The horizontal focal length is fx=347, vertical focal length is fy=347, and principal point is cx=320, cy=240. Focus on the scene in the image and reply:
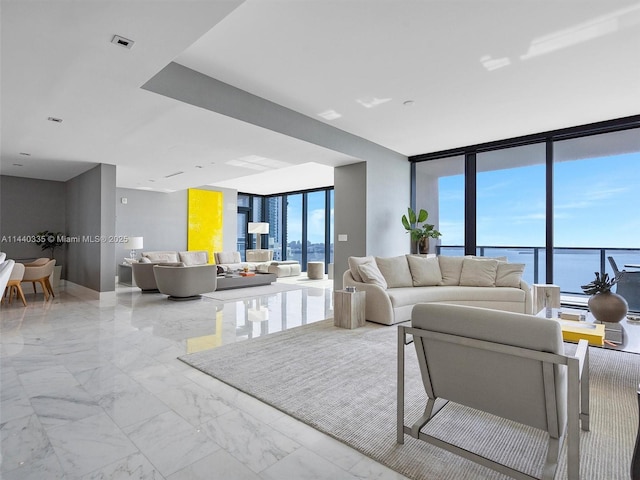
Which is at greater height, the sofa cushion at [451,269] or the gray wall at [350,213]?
the gray wall at [350,213]

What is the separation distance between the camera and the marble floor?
65.3 inches

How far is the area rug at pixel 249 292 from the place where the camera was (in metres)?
6.57

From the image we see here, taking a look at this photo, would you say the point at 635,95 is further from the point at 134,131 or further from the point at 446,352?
the point at 134,131

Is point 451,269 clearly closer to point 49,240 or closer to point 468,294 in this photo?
point 468,294

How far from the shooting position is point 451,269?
5473 mm

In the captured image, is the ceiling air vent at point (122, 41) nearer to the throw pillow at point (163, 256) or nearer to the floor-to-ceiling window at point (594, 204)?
the floor-to-ceiling window at point (594, 204)

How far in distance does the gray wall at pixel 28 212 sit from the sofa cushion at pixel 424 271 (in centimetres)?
824

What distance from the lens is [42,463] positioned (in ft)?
5.55

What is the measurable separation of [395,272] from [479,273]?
1.30m

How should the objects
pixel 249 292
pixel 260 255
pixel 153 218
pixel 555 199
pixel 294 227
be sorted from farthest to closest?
pixel 294 227, pixel 260 255, pixel 153 218, pixel 249 292, pixel 555 199

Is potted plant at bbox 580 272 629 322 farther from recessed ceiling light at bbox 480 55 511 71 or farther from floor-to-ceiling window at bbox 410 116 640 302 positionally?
floor-to-ceiling window at bbox 410 116 640 302

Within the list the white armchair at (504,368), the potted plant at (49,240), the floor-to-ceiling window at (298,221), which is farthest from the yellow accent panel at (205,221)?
the white armchair at (504,368)

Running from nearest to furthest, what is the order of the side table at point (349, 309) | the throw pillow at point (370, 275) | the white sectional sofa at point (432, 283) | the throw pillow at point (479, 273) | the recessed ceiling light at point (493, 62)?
the recessed ceiling light at point (493, 62), the side table at point (349, 309), the white sectional sofa at point (432, 283), the throw pillow at point (370, 275), the throw pillow at point (479, 273)

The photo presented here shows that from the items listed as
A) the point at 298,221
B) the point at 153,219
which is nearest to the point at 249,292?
the point at 153,219
